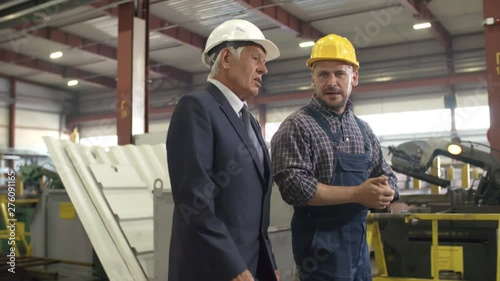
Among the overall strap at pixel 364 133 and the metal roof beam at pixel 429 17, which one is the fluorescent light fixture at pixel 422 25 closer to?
the metal roof beam at pixel 429 17

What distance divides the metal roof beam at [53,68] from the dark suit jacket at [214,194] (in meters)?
14.5

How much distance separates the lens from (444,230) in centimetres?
359

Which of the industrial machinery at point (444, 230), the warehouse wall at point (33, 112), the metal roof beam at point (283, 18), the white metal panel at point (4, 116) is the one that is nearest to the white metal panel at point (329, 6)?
the metal roof beam at point (283, 18)

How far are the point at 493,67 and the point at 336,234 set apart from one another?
334cm

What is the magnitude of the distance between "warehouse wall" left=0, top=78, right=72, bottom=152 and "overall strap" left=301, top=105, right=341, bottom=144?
16917 millimetres

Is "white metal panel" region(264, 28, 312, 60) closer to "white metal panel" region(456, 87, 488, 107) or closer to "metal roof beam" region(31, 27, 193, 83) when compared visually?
"metal roof beam" region(31, 27, 193, 83)

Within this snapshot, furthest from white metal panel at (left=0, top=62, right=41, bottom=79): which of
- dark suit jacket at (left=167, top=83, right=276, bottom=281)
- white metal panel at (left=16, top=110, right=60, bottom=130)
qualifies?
dark suit jacket at (left=167, top=83, right=276, bottom=281)

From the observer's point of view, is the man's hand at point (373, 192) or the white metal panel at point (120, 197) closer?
the man's hand at point (373, 192)

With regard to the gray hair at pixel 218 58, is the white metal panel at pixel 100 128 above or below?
above

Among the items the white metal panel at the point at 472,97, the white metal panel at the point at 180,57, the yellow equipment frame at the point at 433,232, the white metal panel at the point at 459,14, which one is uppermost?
the white metal panel at the point at 459,14

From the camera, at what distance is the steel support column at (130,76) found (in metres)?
6.55

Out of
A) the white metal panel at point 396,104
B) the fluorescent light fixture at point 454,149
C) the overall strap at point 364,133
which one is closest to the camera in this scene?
the overall strap at point 364,133

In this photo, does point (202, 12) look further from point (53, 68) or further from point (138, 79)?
point (53, 68)

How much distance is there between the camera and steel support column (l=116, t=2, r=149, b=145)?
6555mm
